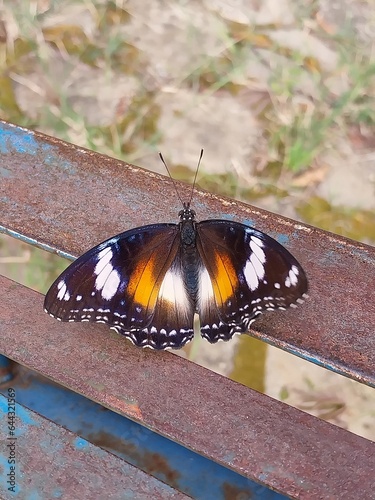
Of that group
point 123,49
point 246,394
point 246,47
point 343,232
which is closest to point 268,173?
point 343,232

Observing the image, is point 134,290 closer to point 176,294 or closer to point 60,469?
point 176,294

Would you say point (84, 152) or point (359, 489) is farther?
point (84, 152)

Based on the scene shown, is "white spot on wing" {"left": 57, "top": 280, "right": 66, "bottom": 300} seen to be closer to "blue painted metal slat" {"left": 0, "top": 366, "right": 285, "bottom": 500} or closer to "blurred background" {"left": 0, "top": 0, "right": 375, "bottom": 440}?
"blue painted metal slat" {"left": 0, "top": 366, "right": 285, "bottom": 500}

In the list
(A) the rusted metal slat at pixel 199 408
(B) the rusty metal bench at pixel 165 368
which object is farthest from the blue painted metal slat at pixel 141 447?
(A) the rusted metal slat at pixel 199 408

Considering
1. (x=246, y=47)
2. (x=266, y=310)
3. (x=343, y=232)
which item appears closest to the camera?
(x=266, y=310)

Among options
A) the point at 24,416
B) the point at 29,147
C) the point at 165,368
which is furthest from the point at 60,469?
the point at 29,147

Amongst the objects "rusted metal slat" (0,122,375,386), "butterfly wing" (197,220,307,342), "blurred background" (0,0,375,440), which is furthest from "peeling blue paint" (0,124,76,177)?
"blurred background" (0,0,375,440)

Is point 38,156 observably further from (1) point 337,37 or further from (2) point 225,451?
(1) point 337,37
